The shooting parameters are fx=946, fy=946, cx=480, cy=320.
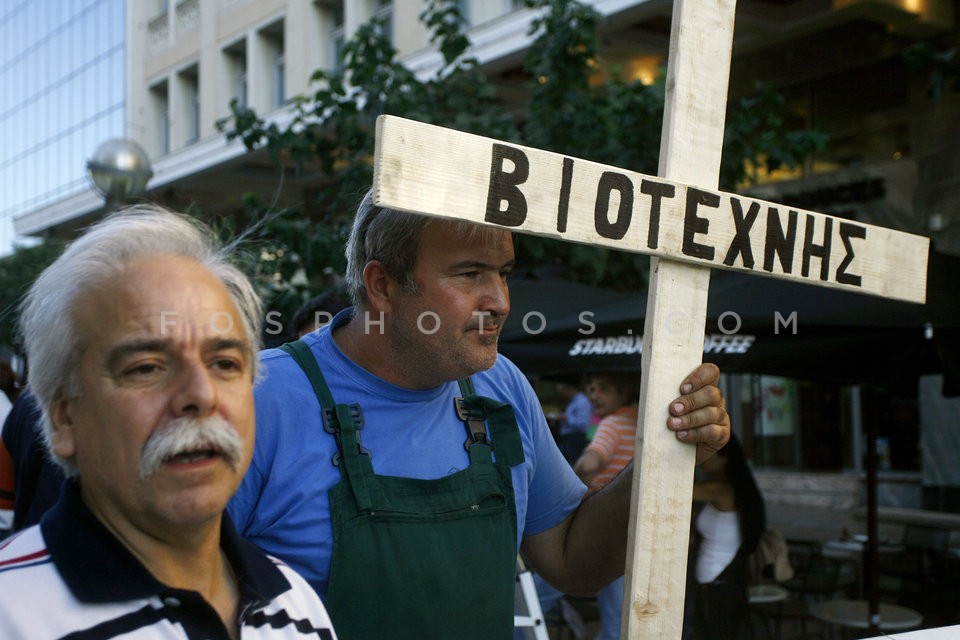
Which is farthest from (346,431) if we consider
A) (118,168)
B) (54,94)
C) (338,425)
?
(54,94)

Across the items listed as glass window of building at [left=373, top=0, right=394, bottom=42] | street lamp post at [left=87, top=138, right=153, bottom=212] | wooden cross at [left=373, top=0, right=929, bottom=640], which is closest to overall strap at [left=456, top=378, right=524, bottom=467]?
wooden cross at [left=373, top=0, right=929, bottom=640]

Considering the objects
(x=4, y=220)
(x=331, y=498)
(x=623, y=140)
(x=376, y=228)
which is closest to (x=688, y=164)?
(x=376, y=228)

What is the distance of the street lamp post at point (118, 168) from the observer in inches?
281

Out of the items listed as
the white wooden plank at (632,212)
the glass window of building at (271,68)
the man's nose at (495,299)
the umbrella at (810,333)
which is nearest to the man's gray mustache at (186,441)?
the white wooden plank at (632,212)

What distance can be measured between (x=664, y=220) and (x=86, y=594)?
1074 mm

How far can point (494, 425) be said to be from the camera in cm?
193

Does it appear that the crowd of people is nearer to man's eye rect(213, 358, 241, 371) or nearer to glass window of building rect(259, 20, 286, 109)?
man's eye rect(213, 358, 241, 371)

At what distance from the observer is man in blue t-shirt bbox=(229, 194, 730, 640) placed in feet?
5.43

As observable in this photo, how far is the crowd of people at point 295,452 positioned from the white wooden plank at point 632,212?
259 mm

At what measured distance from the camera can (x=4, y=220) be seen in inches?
1329

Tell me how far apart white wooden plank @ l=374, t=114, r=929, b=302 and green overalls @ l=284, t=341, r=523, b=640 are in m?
0.52

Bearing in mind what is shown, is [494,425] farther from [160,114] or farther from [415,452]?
[160,114]

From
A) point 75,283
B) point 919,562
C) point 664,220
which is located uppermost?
point 664,220

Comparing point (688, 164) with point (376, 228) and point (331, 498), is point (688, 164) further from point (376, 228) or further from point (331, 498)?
point (331, 498)
